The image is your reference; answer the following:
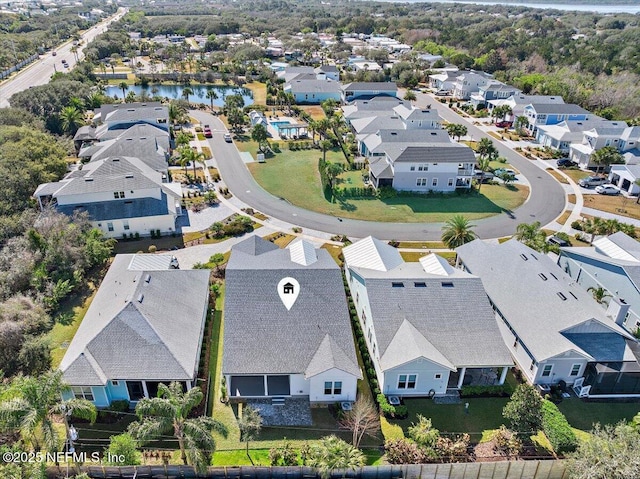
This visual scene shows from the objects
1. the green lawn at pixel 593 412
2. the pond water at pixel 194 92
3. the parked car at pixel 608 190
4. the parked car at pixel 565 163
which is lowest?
the green lawn at pixel 593 412

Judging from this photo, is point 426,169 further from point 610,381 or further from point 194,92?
point 194,92

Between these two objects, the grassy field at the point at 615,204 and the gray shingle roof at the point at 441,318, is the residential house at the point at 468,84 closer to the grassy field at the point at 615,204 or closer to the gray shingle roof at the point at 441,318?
the grassy field at the point at 615,204

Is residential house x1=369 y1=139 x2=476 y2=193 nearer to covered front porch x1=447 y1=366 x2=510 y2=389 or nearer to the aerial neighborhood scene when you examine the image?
the aerial neighborhood scene

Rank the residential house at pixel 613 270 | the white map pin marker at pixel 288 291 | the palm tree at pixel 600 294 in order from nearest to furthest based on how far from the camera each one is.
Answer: the white map pin marker at pixel 288 291 → the residential house at pixel 613 270 → the palm tree at pixel 600 294

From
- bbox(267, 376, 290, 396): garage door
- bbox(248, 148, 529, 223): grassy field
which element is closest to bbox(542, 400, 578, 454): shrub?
bbox(267, 376, 290, 396): garage door

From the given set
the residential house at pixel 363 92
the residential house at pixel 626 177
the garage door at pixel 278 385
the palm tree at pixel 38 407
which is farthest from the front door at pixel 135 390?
the residential house at pixel 363 92

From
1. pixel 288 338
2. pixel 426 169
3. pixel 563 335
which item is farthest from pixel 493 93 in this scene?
pixel 288 338

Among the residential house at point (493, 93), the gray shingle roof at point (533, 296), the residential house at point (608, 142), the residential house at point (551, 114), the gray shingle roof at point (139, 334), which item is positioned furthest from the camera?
the residential house at point (493, 93)

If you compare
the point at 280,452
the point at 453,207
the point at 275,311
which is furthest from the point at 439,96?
the point at 280,452
